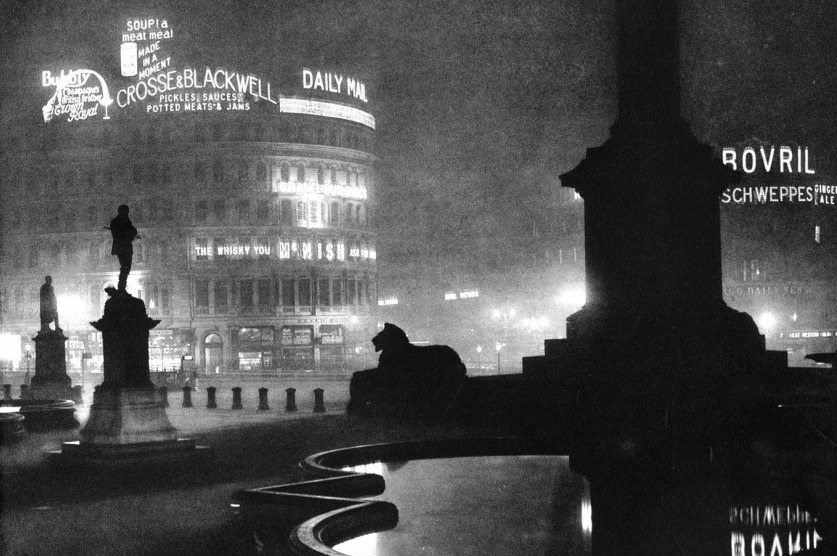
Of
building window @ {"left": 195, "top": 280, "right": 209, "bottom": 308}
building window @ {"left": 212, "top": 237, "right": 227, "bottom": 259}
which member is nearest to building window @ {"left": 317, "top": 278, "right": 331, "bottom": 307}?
building window @ {"left": 212, "top": 237, "right": 227, "bottom": 259}

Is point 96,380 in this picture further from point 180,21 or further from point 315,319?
point 180,21

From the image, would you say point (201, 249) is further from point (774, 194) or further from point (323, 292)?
point (774, 194)

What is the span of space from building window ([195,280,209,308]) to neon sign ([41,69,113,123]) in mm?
15282

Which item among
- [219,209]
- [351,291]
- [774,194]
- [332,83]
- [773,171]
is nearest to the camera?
[219,209]

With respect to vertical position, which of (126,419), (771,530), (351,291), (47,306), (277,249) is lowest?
(771,530)

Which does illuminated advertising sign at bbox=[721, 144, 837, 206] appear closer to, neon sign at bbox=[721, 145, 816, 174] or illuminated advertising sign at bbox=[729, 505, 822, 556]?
neon sign at bbox=[721, 145, 816, 174]

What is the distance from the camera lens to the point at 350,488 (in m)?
12.9

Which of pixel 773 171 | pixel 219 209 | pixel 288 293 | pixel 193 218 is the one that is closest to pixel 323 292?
pixel 288 293

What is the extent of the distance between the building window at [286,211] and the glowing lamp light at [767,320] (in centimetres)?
4060

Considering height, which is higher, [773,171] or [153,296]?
[773,171]

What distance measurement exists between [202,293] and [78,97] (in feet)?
62.6

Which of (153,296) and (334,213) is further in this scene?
(334,213)

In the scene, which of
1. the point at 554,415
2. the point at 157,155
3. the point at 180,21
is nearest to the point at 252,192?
the point at 157,155

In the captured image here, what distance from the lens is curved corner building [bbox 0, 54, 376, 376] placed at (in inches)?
3489
